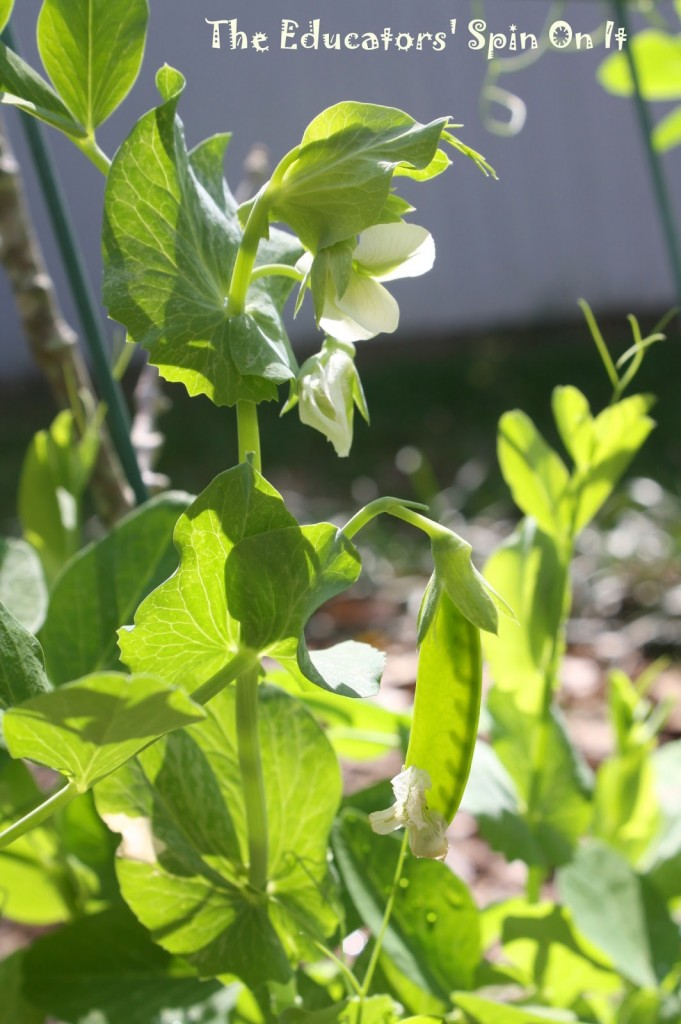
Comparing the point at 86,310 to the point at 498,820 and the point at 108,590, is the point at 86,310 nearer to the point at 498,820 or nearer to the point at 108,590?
the point at 108,590

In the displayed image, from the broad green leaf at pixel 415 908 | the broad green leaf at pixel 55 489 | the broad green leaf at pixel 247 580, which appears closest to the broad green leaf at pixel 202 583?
the broad green leaf at pixel 247 580

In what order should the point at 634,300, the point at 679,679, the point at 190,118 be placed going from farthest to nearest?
1. the point at 634,300
2. the point at 679,679
3. the point at 190,118

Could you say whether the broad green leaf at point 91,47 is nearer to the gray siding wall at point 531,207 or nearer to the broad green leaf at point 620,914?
the broad green leaf at point 620,914

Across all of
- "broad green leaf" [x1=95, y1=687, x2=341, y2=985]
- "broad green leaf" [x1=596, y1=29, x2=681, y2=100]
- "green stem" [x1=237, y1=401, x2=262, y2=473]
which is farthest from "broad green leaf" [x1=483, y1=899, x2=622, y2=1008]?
"broad green leaf" [x1=596, y1=29, x2=681, y2=100]

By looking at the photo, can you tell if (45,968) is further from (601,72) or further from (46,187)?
(601,72)

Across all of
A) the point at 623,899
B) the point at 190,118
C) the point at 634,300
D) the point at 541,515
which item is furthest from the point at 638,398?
the point at 634,300

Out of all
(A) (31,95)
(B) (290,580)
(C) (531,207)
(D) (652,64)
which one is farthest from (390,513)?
(C) (531,207)
